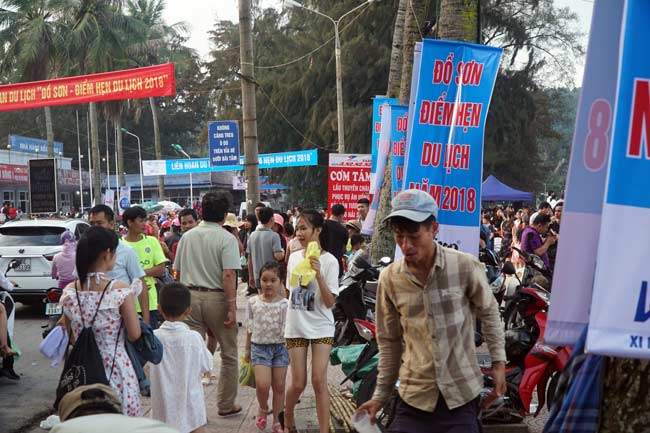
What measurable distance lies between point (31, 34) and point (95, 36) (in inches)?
107

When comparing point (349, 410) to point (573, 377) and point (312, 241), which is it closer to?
point (312, 241)

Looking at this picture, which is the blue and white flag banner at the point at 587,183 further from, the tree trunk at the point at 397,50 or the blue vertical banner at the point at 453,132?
the tree trunk at the point at 397,50

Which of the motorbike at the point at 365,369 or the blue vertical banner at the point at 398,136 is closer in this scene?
the motorbike at the point at 365,369

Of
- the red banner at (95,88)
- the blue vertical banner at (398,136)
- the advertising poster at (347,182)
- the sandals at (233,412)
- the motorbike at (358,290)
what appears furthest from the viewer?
the red banner at (95,88)

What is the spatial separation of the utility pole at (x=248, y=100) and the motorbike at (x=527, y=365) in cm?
695

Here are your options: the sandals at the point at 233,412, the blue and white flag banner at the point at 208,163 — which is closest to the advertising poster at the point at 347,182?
the sandals at the point at 233,412

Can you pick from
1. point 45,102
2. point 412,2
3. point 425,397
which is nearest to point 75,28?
point 45,102

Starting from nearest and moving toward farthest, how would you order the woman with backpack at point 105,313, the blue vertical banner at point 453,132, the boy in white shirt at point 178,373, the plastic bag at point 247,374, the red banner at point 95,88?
the woman with backpack at point 105,313, the boy in white shirt at point 178,373, the blue vertical banner at point 453,132, the plastic bag at point 247,374, the red banner at point 95,88

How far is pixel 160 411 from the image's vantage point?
5.25 metres

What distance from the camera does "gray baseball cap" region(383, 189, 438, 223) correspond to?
3.65m

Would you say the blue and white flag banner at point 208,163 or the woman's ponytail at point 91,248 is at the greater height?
the woman's ponytail at point 91,248

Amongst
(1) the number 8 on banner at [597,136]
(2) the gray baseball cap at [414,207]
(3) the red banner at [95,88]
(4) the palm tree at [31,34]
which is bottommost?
(2) the gray baseball cap at [414,207]

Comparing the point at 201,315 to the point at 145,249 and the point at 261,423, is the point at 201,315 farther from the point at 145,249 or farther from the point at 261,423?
the point at 145,249

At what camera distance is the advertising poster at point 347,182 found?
15703mm
